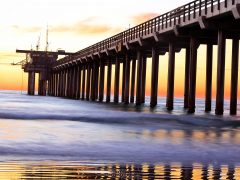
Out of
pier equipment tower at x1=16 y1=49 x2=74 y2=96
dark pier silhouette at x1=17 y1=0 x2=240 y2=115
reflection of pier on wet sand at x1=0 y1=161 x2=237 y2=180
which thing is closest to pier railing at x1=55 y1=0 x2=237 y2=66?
dark pier silhouette at x1=17 y1=0 x2=240 y2=115

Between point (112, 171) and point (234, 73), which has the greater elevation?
point (234, 73)

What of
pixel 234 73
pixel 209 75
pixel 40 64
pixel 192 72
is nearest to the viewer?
pixel 234 73

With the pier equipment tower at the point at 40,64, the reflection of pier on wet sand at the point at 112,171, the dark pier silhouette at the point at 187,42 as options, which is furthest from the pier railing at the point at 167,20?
the pier equipment tower at the point at 40,64

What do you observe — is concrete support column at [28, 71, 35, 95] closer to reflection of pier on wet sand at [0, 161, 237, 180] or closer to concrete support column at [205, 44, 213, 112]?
concrete support column at [205, 44, 213, 112]

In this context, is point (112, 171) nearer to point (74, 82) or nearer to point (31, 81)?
point (74, 82)

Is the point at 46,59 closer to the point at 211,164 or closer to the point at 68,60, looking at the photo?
the point at 68,60

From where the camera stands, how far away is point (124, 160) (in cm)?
987

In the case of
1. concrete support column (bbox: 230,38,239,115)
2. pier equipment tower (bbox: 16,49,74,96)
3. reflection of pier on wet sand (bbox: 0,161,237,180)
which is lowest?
reflection of pier on wet sand (bbox: 0,161,237,180)

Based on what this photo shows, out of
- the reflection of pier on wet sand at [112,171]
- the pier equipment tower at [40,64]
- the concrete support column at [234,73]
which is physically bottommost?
the reflection of pier on wet sand at [112,171]

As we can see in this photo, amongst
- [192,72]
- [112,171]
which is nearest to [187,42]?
[192,72]

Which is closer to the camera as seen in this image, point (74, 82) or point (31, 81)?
point (74, 82)

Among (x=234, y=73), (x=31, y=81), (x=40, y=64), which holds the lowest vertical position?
(x=234, y=73)

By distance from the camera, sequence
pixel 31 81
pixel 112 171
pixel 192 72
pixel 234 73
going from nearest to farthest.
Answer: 1. pixel 112 171
2. pixel 234 73
3. pixel 192 72
4. pixel 31 81

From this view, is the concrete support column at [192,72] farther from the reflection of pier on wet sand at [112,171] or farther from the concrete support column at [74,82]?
the concrete support column at [74,82]
